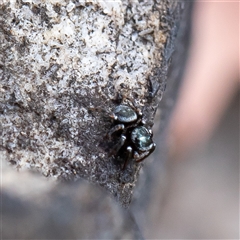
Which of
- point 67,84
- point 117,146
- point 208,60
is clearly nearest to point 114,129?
point 117,146

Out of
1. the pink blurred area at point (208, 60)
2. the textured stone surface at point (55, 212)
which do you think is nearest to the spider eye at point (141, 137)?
the textured stone surface at point (55, 212)

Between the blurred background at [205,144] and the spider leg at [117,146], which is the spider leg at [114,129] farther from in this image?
the blurred background at [205,144]

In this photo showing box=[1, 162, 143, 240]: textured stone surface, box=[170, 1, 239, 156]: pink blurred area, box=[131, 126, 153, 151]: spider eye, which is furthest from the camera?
box=[170, 1, 239, 156]: pink blurred area

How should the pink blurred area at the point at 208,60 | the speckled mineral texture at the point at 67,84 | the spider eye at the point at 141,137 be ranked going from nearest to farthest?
the speckled mineral texture at the point at 67,84, the spider eye at the point at 141,137, the pink blurred area at the point at 208,60

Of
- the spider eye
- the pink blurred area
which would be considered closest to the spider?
the spider eye

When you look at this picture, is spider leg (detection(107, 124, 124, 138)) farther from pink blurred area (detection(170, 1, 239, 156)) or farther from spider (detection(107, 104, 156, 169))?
pink blurred area (detection(170, 1, 239, 156))
